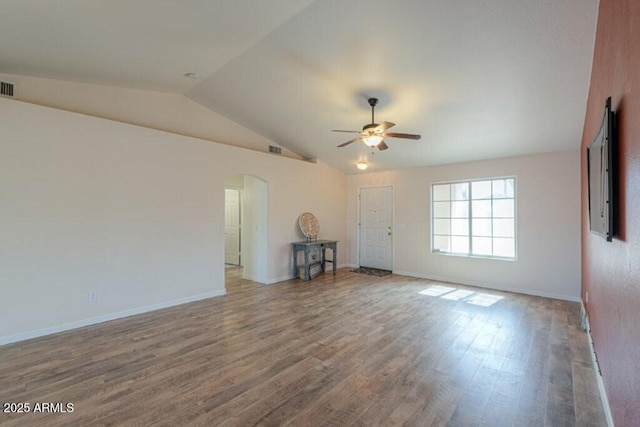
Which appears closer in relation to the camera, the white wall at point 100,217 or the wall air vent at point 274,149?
the white wall at point 100,217

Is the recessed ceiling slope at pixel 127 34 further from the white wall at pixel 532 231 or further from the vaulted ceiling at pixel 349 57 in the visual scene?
the white wall at pixel 532 231

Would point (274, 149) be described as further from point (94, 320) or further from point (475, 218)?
point (475, 218)

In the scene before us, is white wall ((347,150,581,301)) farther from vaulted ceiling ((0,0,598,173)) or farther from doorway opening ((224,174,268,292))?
doorway opening ((224,174,268,292))

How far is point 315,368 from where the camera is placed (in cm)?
277

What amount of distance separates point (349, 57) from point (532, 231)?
446cm

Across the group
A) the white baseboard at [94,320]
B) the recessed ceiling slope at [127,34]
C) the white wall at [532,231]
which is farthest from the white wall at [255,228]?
the white wall at [532,231]

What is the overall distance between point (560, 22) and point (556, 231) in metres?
3.72

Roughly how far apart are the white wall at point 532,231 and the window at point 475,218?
148 millimetres

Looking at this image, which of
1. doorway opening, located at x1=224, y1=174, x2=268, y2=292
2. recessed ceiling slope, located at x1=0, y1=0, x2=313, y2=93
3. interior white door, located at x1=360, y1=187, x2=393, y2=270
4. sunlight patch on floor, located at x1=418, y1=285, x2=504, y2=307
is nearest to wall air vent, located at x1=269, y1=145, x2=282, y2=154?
doorway opening, located at x1=224, y1=174, x2=268, y2=292

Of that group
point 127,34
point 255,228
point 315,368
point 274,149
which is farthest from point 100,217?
point 274,149

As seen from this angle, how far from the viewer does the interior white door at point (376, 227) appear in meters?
7.38

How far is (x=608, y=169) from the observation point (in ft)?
5.32

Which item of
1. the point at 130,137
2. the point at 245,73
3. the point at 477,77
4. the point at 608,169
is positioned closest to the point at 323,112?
the point at 245,73

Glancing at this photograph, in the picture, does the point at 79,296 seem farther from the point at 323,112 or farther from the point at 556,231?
the point at 556,231
